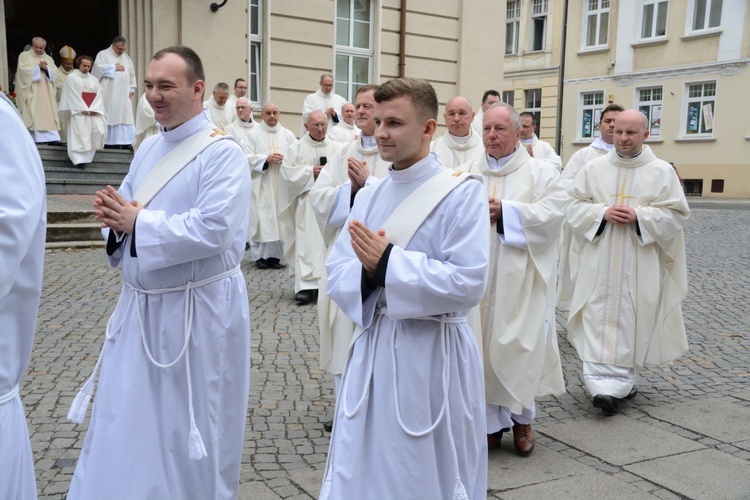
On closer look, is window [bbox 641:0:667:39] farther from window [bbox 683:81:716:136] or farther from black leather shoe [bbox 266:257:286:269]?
black leather shoe [bbox 266:257:286:269]

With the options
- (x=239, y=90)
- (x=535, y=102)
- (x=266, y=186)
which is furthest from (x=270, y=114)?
(x=535, y=102)

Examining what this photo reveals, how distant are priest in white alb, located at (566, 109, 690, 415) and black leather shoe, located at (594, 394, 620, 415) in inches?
2.7

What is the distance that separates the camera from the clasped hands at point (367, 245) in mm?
2947

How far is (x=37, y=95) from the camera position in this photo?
1538 cm

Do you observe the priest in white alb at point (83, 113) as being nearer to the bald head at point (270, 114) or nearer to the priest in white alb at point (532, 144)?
the bald head at point (270, 114)

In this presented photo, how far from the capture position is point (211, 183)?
3.53 metres

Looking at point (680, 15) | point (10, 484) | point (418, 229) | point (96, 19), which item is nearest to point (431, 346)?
point (418, 229)

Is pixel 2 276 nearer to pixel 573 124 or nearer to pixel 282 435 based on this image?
pixel 282 435

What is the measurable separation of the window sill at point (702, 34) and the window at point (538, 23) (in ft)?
24.3

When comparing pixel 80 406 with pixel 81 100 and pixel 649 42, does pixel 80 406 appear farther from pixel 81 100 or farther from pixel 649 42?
pixel 649 42

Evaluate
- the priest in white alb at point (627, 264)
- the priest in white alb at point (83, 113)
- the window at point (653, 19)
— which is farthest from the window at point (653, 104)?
the priest in white alb at point (627, 264)

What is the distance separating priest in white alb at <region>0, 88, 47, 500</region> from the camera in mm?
1938

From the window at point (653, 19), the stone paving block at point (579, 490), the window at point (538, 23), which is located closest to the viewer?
the stone paving block at point (579, 490)

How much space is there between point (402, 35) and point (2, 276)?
17.2 meters
